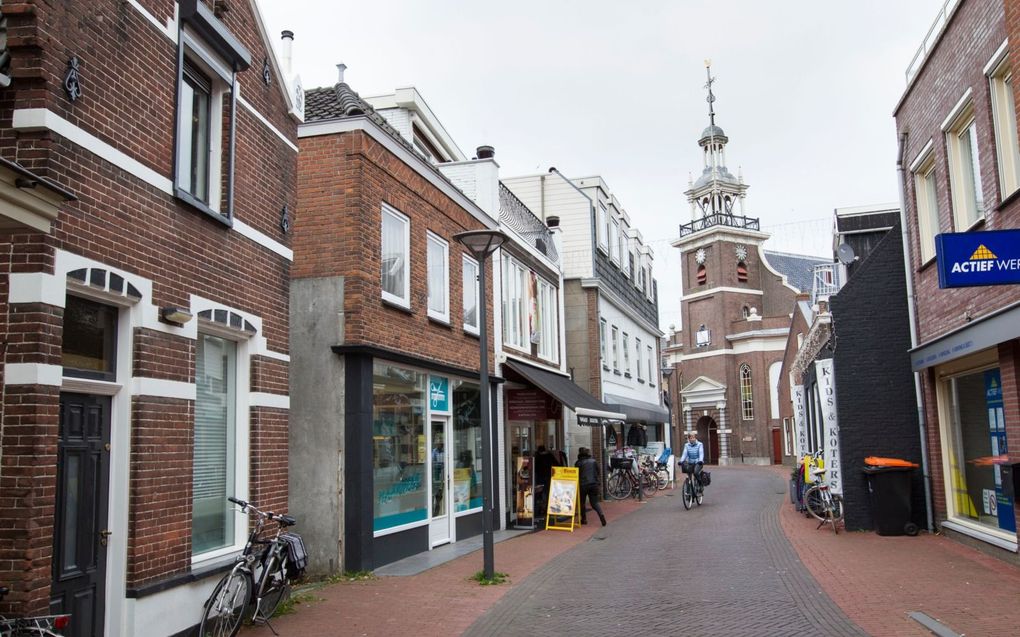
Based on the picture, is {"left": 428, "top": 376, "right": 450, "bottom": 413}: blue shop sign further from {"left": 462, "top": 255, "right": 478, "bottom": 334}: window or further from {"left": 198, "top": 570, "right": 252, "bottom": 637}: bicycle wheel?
{"left": 198, "top": 570, "right": 252, "bottom": 637}: bicycle wheel

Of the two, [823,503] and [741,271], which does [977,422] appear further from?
[741,271]

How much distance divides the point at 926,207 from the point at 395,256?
8260 millimetres

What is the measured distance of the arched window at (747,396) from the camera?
59062 mm

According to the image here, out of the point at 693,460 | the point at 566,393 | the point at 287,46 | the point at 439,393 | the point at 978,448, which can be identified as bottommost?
the point at 693,460

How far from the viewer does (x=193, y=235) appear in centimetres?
823

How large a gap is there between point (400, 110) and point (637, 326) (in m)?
16.5

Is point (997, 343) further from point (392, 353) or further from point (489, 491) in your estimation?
point (392, 353)

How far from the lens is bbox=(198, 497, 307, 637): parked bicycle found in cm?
759

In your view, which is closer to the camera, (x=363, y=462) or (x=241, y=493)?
(x=241, y=493)

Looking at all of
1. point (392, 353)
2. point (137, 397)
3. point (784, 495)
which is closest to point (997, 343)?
point (392, 353)

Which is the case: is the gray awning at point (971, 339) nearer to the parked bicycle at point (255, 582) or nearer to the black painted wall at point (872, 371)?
the black painted wall at point (872, 371)

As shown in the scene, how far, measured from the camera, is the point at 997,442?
1172 centimetres

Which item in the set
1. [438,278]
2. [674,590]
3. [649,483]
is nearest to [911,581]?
[674,590]

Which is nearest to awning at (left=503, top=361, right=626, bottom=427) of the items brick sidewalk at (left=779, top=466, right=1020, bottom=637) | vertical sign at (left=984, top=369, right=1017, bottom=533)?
brick sidewalk at (left=779, top=466, right=1020, bottom=637)
